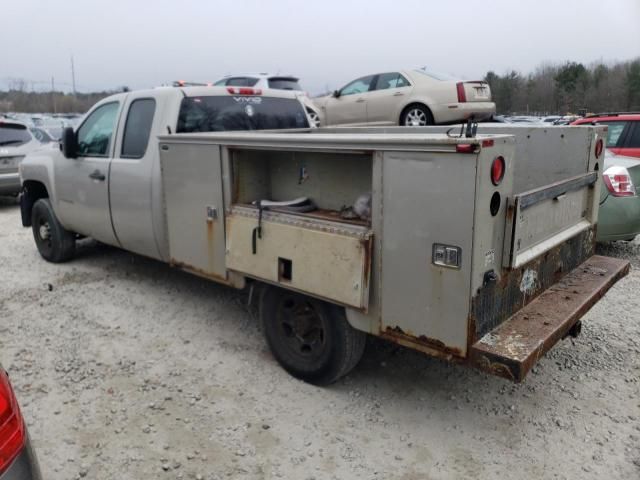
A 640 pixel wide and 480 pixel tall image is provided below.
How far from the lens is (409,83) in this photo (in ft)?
37.5

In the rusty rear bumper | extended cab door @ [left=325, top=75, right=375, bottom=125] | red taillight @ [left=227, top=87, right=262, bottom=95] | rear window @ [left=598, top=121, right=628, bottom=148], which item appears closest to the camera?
the rusty rear bumper

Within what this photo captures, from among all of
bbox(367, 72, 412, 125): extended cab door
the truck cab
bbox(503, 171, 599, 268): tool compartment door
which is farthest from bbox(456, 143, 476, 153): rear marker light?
bbox(367, 72, 412, 125): extended cab door

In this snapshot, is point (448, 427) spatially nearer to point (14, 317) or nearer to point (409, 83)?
point (14, 317)

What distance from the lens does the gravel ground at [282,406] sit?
3.02 m

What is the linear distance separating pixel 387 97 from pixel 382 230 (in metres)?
9.13

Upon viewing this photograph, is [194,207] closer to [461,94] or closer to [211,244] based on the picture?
[211,244]

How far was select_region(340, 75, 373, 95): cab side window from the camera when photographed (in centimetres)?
1217

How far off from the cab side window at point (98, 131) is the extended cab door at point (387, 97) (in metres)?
6.98

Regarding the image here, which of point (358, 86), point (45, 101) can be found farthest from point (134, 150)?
point (45, 101)

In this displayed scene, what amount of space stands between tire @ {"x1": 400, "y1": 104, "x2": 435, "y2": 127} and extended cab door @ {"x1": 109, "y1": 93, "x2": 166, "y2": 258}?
728 cm

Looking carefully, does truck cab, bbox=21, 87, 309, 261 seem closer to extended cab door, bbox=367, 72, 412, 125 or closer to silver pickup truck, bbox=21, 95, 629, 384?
silver pickup truck, bbox=21, 95, 629, 384

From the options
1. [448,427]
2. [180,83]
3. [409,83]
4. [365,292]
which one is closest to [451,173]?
[365,292]

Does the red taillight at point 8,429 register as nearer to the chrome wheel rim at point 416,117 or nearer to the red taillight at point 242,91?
Answer: the red taillight at point 242,91

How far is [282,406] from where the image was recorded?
11.7 ft
